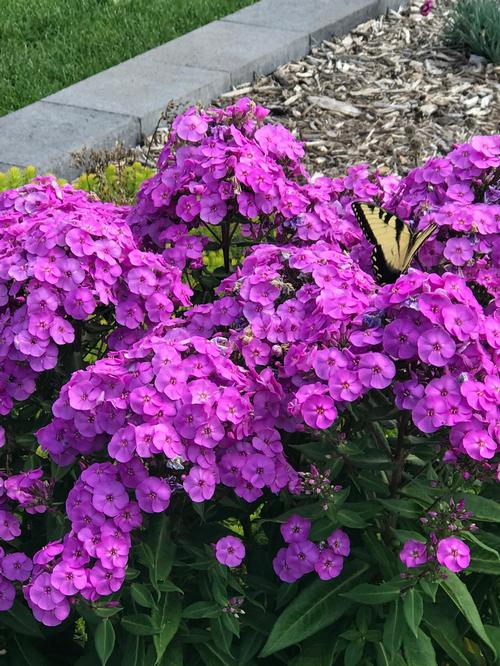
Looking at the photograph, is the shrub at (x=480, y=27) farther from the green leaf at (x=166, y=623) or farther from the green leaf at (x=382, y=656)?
the green leaf at (x=166, y=623)

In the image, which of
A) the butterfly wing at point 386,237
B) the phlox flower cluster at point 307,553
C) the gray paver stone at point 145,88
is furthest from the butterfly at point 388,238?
the gray paver stone at point 145,88

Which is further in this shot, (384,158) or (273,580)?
(384,158)

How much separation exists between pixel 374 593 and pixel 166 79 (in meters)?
6.26

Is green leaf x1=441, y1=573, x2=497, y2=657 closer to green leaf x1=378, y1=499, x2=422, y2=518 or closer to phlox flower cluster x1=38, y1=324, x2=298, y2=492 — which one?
green leaf x1=378, y1=499, x2=422, y2=518

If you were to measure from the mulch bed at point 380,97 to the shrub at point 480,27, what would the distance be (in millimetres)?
108

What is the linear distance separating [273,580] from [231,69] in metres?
6.13

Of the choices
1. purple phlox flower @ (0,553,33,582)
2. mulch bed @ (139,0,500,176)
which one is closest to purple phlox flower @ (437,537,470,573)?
purple phlox flower @ (0,553,33,582)

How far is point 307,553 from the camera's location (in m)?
2.53

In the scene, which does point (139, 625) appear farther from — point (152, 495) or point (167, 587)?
point (152, 495)

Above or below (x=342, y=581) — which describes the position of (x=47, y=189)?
above

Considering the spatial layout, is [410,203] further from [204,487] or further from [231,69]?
[231,69]

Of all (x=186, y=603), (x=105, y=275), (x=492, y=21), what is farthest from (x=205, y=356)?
(x=492, y=21)

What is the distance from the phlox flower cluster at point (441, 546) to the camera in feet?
7.62

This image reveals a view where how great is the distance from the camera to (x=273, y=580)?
2.77m
